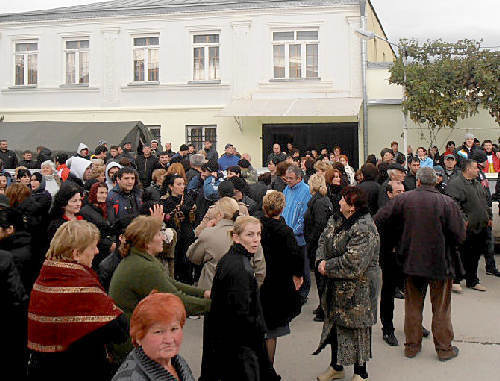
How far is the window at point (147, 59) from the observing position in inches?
871

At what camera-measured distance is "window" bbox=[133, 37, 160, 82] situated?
72.6ft

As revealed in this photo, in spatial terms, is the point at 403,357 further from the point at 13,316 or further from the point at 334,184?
the point at 13,316

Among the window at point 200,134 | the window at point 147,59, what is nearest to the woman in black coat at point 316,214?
the window at point 200,134

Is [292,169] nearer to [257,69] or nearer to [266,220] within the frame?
[266,220]

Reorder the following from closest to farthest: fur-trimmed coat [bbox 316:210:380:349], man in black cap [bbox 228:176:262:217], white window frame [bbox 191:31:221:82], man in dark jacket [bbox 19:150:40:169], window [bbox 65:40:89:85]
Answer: fur-trimmed coat [bbox 316:210:380:349] < man in black cap [bbox 228:176:262:217] < man in dark jacket [bbox 19:150:40:169] < white window frame [bbox 191:31:221:82] < window [bbox 65:40:89:85]

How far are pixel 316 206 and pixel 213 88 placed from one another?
1457cm

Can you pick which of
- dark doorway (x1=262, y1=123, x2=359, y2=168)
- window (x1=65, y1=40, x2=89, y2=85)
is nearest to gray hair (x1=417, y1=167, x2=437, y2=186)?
dark doorway (x1=262, y1=123, x2=359, y2=168)

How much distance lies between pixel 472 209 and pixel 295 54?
13404 millimetres

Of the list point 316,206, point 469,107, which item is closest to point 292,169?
point 316,206

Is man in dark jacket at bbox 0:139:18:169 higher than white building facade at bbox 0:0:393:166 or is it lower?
lower

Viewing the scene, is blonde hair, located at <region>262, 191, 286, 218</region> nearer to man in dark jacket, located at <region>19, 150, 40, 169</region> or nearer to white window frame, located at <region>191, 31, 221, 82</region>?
man in dark jacket, located at <region>19, 150, 40, 169</region>

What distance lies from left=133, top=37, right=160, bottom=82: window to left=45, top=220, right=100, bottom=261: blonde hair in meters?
19.0

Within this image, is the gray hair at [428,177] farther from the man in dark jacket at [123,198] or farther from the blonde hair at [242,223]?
the man in dark jacket at [123,198]

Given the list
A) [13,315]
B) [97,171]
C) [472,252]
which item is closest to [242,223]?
[13,315]
